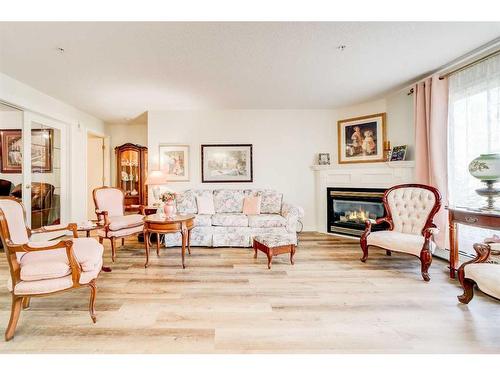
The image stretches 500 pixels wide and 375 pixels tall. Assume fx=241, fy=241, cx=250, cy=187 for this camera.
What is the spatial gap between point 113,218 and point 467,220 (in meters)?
4.62

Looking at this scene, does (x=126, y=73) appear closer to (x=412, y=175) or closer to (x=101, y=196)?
(x=101, y=196)

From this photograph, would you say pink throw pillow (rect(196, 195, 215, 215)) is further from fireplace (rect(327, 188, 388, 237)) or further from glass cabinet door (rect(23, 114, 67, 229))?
glass cabinet door (rect(23, 114, 67, 229))

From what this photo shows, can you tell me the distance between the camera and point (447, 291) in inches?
96.7

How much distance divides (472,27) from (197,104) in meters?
4.14

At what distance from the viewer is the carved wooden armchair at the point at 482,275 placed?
5.92ft

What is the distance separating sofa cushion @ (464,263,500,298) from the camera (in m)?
1.78

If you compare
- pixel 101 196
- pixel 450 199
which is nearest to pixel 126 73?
pixel 101 196

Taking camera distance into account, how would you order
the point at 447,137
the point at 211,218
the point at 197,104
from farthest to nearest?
the point at 197,104
the point at 211,218
the point at 447,137

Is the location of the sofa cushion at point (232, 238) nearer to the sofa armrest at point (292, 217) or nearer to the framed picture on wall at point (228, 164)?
the sofa armrest at point (292, 217)

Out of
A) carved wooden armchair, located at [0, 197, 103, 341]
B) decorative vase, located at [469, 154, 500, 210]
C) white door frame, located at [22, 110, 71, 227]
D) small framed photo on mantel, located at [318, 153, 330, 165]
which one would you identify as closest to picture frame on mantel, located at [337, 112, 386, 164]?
small framed photo on mantel, located at [318, 153, 330, 165]

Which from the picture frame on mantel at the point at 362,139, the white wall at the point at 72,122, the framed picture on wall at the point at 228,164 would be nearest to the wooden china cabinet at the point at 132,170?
the white wall at the point at 72,122

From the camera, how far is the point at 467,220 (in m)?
2.54

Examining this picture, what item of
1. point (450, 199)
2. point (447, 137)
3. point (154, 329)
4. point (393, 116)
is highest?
point (393, 116)

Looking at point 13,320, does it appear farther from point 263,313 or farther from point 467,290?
point 467,290
